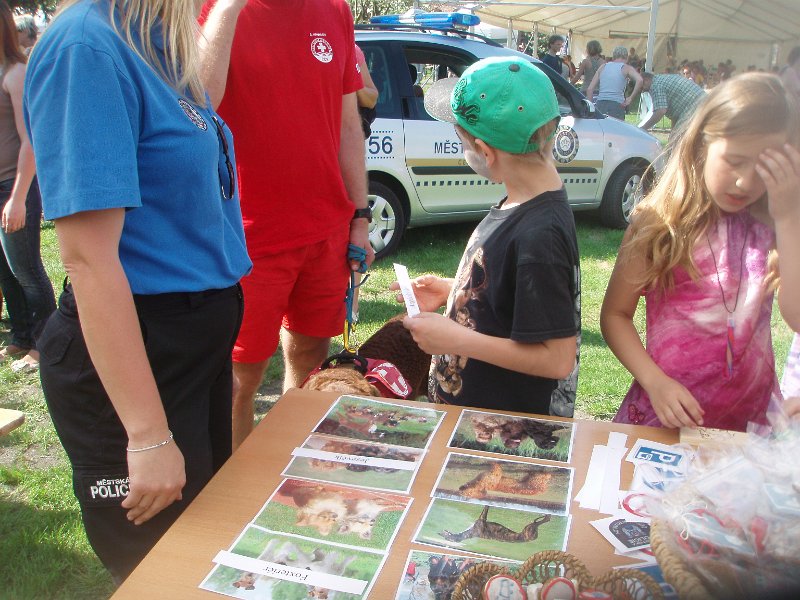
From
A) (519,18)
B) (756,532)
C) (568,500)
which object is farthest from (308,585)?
(519,18)

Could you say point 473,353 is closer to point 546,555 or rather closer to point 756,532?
point 546,555

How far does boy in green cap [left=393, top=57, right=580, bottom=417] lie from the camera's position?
1.45 metres

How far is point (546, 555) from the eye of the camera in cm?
93

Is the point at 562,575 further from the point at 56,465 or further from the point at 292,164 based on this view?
the point at 56,465

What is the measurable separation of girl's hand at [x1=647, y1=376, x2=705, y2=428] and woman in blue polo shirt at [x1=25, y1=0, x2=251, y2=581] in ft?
3.10

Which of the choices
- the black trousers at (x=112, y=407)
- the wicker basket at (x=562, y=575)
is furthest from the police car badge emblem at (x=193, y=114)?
the wicker basket at (x=562, y=575)

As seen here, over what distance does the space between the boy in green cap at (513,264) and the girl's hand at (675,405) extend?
0.22 m

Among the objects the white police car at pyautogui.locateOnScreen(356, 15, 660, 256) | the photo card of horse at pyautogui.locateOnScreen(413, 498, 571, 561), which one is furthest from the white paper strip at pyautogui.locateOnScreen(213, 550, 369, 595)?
the white police car at pyautogui.locateOnScreen(356, 15, 660, 256)

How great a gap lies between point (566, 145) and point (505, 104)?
4.87 meters

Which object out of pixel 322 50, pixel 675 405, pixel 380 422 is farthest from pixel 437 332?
pixel 322 50

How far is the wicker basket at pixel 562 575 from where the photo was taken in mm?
889

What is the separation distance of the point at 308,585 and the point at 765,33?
0.89m

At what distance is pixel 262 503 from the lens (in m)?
1.22

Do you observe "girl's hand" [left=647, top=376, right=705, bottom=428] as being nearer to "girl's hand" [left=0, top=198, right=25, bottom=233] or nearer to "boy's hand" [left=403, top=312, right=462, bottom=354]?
"boy's hand" [left=403, top=312, right=462, bottom=354]
